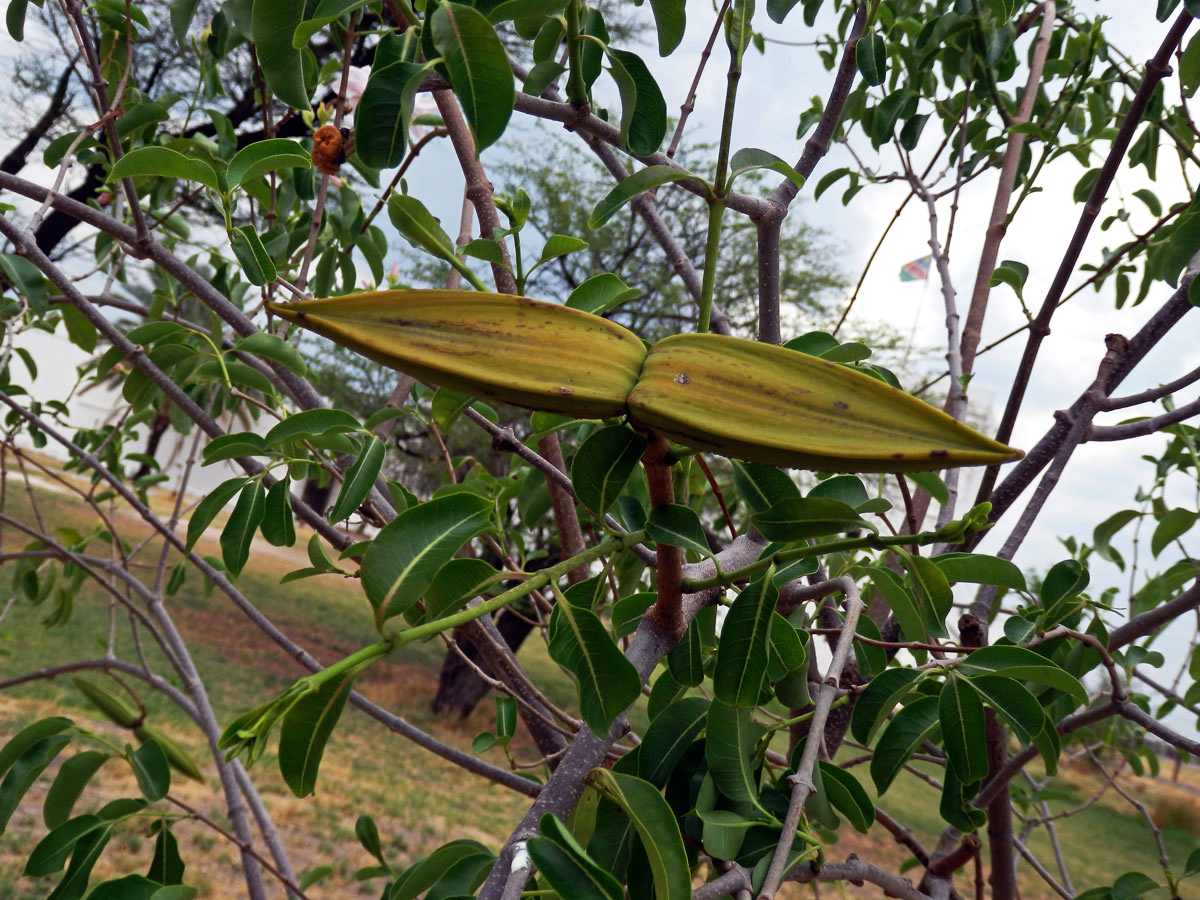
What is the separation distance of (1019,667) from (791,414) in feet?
1.06

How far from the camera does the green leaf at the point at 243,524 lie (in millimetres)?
814

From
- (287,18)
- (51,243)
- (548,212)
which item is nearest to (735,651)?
(287,18)

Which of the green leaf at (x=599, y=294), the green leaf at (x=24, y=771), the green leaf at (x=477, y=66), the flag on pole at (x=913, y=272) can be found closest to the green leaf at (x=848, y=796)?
the green leaf at (x=599, y=294)

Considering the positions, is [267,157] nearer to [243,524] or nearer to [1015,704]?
[243,524]

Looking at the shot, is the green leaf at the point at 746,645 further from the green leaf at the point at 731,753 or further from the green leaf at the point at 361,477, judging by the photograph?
the green leaf at the point at 361,477

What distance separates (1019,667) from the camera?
58cm

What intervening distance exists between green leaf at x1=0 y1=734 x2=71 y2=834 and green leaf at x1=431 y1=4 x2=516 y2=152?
90cm

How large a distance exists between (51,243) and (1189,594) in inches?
308

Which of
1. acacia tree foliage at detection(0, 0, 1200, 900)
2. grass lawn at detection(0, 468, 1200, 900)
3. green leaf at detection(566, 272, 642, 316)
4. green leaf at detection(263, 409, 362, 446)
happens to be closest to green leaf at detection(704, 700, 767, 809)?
acacia tree foliage at detection(0, 0, 1200, 900)

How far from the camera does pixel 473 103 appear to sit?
48 centimetres

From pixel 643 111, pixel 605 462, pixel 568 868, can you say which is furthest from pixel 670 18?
pixel 568 868

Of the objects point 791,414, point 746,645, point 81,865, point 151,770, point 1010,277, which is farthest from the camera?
point 1010,277

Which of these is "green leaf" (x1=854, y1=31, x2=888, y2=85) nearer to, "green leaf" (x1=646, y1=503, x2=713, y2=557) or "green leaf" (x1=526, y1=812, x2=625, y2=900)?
"green leaf" (x1=646, y1=503, x2=713, y2=557)

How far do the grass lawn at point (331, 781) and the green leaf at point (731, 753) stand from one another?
1.43 metres
